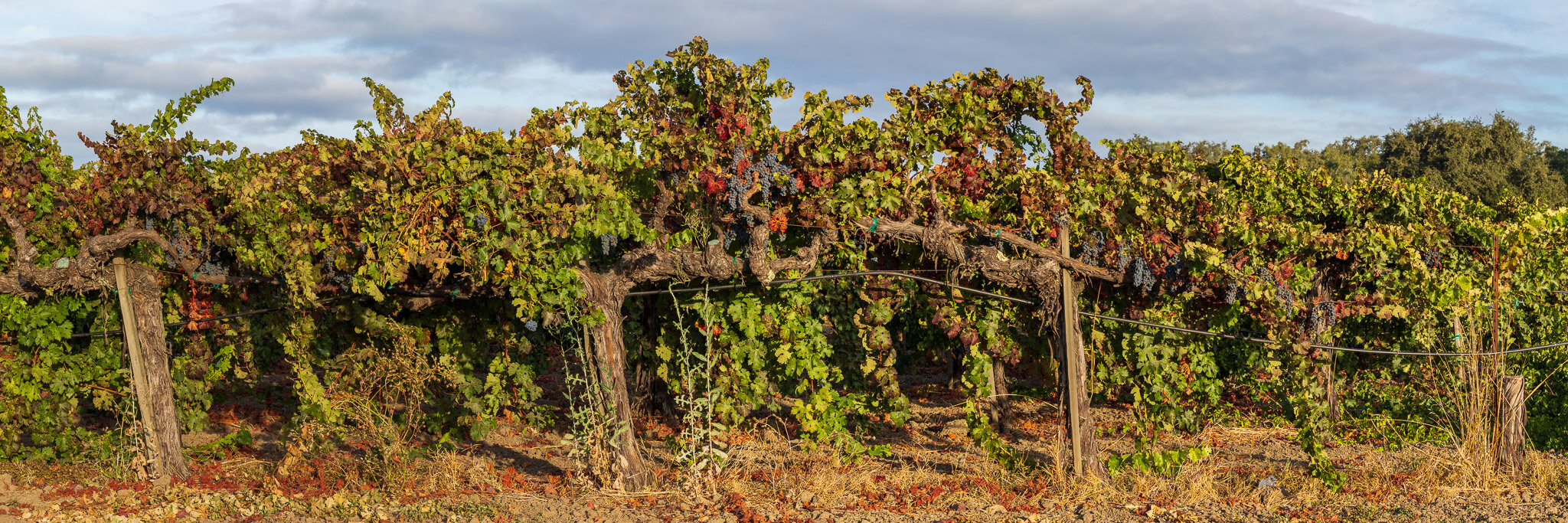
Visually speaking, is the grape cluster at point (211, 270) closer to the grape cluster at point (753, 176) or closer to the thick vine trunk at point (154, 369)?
the thick vine trunk at point (154, 369)

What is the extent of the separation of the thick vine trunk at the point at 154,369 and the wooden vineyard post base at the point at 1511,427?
9.47 meters

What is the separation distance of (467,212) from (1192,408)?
5488 mm

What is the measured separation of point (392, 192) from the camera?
6.15 metres

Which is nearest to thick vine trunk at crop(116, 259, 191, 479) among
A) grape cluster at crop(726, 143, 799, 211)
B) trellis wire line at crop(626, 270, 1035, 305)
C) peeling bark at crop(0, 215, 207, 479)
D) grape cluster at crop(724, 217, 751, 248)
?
peeling bark at crop(0, 215, 207, 479)

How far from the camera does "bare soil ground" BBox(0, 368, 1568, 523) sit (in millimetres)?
6191

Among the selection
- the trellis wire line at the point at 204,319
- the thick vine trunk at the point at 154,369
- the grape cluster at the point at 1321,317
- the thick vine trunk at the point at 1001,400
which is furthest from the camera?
the thick vine trunk at the point at 1001,400

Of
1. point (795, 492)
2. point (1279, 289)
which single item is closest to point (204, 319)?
point (795, 492)

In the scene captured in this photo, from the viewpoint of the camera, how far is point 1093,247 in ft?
23.3

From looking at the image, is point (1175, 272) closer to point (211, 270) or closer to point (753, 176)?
point (753, 176)

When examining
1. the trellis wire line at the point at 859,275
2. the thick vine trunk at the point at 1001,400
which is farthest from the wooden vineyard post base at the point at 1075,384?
the thick vine trunk at the point at 1001,400

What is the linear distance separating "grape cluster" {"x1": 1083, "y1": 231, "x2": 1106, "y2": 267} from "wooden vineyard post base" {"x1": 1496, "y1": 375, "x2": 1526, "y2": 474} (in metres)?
3.04

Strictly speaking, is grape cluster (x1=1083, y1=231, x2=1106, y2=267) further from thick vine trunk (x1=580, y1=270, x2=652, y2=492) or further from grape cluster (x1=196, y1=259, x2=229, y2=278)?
grape cluster (x1=196, y1=259, x2=229, y2=278)

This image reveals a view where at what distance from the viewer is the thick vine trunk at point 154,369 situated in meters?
7.20

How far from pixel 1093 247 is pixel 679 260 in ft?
9.51
